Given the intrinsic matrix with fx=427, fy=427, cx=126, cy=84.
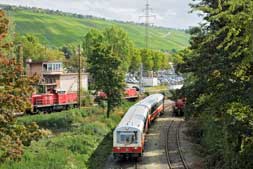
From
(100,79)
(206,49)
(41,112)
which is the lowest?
(41,112)

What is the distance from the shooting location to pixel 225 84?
19875 millimetres

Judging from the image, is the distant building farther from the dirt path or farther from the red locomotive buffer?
the dirt path

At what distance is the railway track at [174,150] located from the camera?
2618 centimetres

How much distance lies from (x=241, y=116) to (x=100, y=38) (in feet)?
214

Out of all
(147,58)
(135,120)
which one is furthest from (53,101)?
(147,58)

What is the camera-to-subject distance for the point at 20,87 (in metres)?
17.1

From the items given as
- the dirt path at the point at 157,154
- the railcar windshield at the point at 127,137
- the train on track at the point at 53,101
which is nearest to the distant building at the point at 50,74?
the train on track at the point at 53,101

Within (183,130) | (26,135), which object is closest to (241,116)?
(26,135)

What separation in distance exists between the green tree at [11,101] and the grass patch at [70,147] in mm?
5575

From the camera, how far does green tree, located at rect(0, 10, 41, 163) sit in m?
16.4

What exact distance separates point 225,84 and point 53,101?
35.5 meters

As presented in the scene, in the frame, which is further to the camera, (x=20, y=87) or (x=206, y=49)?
(x=206, y=49)

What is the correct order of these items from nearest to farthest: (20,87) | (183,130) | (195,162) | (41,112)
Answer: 1. (20,87)
2. (195,162)
3. (183,130)
4. (41,112)

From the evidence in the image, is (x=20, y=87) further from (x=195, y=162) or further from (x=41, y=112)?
(x=41, y=112)
